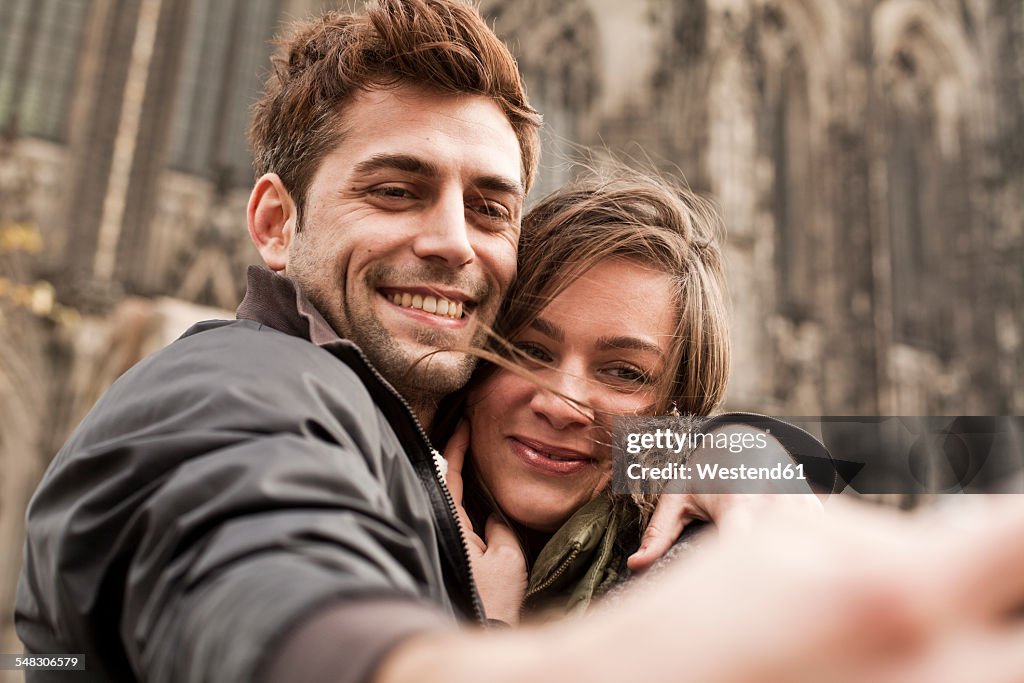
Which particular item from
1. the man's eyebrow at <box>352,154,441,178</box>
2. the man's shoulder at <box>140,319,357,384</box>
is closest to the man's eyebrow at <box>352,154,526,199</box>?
the man's eyebrow at <box>352,154,441,178</box>

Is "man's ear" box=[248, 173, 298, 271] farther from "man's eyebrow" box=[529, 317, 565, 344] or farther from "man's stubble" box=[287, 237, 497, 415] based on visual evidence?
"man's eyebrow" box=[529, 317, 565, 344]

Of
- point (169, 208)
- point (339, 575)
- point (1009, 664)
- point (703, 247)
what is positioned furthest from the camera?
point (169, 208)

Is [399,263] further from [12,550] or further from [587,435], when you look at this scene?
[12,550]

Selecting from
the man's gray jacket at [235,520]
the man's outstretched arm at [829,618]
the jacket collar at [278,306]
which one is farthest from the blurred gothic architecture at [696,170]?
the man's outstretched arm at [829,618]

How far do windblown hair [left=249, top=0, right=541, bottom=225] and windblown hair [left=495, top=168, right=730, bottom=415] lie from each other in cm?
17

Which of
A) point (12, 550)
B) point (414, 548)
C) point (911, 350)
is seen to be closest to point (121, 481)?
point (414, 548)

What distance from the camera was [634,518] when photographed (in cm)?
123

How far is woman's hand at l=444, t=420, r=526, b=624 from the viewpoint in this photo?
119 cm

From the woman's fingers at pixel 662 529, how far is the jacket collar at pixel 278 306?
1.32 ft

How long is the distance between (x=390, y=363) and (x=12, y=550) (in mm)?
6850

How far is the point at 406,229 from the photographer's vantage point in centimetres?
121

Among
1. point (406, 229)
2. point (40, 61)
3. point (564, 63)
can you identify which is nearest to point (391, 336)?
point (406, 229)

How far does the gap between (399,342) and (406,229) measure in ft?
0.47

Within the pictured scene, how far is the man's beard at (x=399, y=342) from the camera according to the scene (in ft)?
3.91
